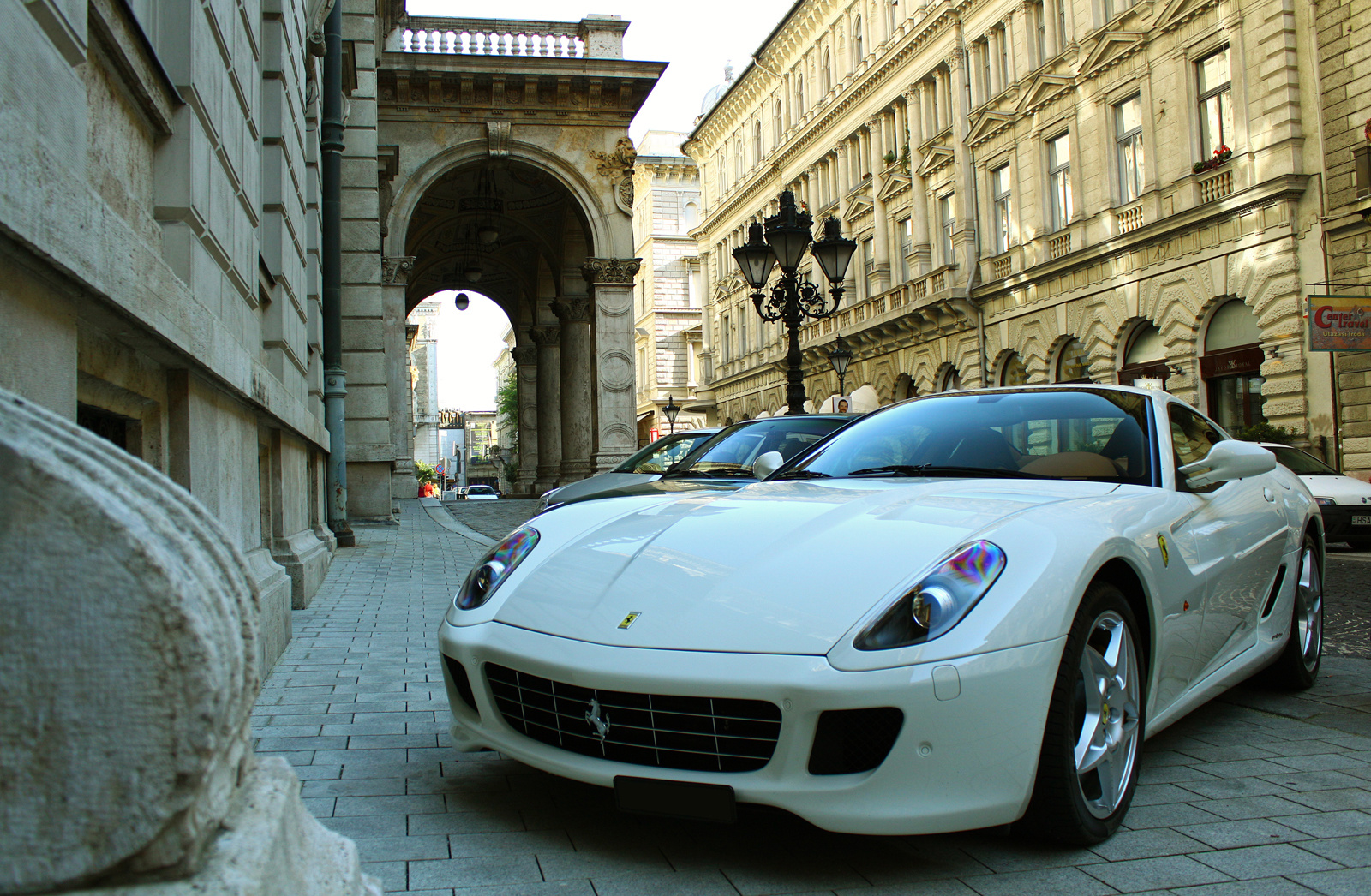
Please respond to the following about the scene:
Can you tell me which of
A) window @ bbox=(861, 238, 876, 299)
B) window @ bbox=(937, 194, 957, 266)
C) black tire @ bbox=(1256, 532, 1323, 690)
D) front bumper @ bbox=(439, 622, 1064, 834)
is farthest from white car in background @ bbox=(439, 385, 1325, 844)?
window @ bbox=(861, 238, 876, 299)

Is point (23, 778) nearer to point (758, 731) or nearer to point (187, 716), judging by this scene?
point (187, 716)

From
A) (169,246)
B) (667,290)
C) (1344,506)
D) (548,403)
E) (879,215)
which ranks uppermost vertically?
(667,290)

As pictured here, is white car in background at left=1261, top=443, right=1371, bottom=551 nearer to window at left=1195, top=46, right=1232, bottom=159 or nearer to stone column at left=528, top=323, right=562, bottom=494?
window at left=1195, top=46, right=1232, bottom=159

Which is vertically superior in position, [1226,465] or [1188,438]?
[1188,438]

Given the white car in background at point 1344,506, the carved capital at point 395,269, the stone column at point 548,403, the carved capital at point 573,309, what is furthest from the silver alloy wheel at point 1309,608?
the stone column at point 548,403

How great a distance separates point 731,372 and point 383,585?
43.9 m

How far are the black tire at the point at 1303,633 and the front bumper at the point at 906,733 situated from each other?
2538mm

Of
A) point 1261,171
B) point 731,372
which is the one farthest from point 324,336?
point 731,372

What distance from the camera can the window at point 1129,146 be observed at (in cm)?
2445

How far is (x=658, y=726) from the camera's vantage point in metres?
2.62

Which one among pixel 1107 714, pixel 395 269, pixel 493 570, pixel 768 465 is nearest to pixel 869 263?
pixel 395 269

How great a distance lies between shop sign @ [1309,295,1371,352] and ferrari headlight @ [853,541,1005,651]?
1614cm

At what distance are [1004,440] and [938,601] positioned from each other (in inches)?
63.5

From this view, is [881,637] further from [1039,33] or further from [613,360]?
[1039,33]
